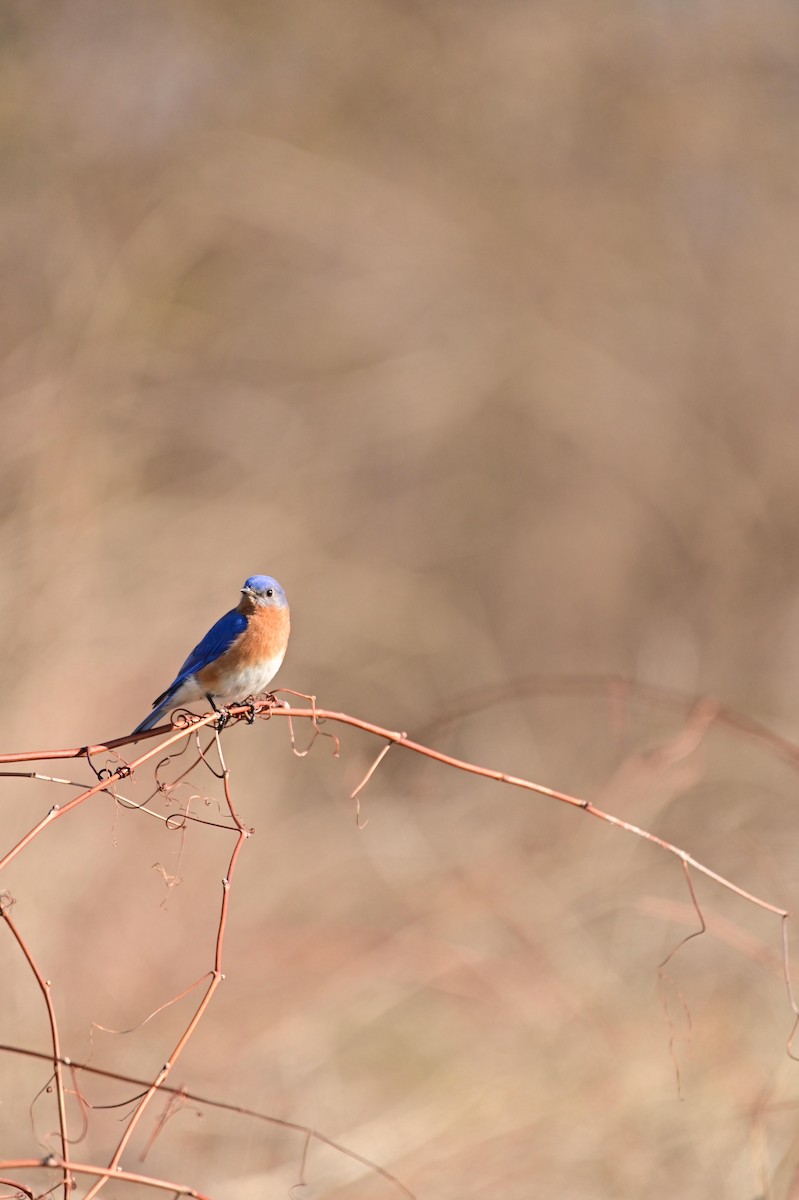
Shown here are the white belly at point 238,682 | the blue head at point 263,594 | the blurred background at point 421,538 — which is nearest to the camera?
the white belly at point 238,682

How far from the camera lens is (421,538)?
11633 millimetres

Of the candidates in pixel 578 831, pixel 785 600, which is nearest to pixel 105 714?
pixel 578 831

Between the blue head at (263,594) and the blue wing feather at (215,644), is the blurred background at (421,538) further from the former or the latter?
the blue wing feather at (215,644)

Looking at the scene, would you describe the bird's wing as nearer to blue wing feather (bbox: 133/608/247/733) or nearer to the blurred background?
blue wing feather (bbox: 133/608/247/733)

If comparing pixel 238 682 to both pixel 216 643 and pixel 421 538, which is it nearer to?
pixel 216 643

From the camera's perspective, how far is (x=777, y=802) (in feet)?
28.1

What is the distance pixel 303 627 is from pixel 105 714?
2.69 m

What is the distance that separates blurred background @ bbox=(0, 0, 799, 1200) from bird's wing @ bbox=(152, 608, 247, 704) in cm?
107

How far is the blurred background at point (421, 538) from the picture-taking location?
6.44 meters

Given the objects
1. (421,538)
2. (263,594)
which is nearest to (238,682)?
(263,594)

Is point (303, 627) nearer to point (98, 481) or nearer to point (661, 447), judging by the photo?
point (98, 481)

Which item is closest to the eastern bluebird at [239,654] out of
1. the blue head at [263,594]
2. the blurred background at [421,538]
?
the blue head at [263,594]

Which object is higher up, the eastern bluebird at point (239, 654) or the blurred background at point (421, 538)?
the blurred background at point (421, 538)

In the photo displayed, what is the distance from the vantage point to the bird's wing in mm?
3842
